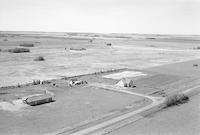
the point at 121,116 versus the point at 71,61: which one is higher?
the point at 71,61

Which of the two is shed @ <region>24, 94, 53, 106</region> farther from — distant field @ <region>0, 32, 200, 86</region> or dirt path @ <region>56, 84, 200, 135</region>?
distant field @ <region>0, 32, 200, 86</region>

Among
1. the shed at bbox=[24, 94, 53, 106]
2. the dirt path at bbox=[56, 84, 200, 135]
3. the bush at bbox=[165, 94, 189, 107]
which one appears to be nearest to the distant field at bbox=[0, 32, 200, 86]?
the shed at bbox=[24, 94, 53, 106]

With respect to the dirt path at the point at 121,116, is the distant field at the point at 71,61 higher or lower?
higher

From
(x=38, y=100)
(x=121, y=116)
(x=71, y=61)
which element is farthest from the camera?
(x=71, y=61)

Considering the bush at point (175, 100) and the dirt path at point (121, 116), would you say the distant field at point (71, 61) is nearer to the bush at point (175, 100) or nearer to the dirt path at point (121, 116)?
the dirt path at point (121, 116)

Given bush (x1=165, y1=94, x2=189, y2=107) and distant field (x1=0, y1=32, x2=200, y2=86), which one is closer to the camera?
bush (x1=165, y1=94, x2=189, y2=107)

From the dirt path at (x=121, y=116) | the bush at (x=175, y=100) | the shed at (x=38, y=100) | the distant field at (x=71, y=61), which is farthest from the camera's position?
the distant field at (x=71, y=61)

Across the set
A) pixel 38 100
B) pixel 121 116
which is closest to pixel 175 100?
pixel 121 116

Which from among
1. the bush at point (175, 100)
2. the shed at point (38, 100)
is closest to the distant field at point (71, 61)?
the shed at point (38, 100)

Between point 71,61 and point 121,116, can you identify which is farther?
point 71,61

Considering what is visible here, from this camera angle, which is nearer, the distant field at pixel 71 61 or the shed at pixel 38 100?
the shed at pixel 38 100

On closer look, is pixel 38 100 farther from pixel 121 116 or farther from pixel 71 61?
pixel 71 61

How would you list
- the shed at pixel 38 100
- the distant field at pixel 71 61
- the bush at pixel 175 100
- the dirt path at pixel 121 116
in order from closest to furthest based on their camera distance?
the dirt path at pixel 121 116, the shed at pixel 38 100, the bush at pixel 175 100, the distant field at pixel 71 61
